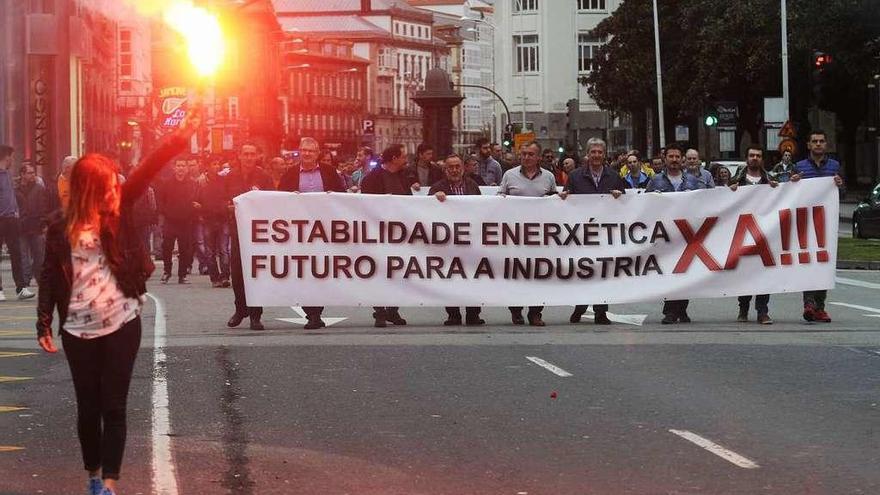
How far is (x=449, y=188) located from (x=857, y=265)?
41.6 ft

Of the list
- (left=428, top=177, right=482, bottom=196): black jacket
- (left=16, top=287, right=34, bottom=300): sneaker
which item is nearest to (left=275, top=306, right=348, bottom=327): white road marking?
(left=428, top=177, right=482, bottom=196): black jacket

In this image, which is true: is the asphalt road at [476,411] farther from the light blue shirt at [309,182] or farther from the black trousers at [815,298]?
the light blue shirt at [309,182]

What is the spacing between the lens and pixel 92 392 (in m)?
8.34

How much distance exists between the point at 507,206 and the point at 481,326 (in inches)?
47.2

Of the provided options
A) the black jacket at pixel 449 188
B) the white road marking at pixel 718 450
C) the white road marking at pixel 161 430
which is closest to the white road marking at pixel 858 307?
the black jacket at pixel 449 188

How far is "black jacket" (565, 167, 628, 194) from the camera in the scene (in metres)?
18.9

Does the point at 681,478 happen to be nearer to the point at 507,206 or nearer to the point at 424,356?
the point at 424,356

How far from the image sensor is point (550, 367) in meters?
14.6

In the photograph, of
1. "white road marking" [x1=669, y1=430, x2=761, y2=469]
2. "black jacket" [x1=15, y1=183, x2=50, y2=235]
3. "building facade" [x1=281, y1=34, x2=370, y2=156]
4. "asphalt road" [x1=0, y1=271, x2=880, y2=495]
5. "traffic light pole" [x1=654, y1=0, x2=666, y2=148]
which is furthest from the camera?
"building facade" [x1=281, y1=34, x2=370, y2=156]

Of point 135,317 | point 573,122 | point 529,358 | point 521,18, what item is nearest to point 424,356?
point 529,358

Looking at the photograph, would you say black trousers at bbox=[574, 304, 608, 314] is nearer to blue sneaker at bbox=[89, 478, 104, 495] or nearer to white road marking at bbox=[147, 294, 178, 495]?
white road marking at bbox=[147, 294, 178, 495]

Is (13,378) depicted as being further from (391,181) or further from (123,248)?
(123,248)

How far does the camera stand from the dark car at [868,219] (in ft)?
A: 131

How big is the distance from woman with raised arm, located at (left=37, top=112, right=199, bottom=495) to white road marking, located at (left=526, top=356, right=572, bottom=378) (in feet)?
19.9
